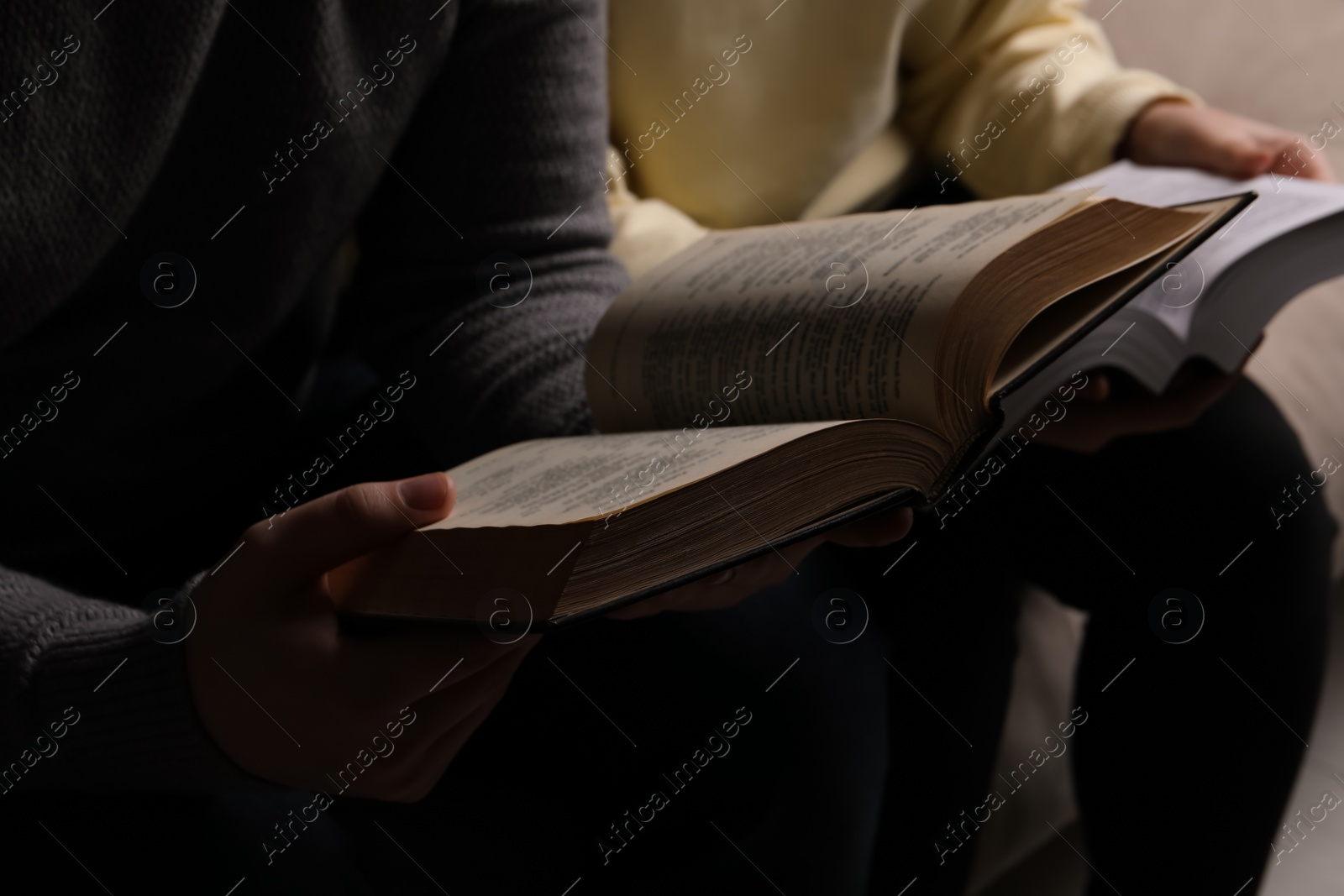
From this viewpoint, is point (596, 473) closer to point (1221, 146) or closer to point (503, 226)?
point (503, 226)

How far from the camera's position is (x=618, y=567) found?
0.32 m

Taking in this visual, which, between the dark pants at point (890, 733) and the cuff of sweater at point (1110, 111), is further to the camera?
the cuff of sweater at point (1110, 111)

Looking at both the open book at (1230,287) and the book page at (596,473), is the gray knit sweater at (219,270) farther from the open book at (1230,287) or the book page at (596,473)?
the open book at (1230,287)

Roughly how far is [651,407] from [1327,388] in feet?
2.60

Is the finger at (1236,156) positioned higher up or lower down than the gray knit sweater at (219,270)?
lower down

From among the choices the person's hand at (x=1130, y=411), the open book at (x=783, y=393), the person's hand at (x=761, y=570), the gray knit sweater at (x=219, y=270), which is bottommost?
the person's hand at (x=1130, y=411)

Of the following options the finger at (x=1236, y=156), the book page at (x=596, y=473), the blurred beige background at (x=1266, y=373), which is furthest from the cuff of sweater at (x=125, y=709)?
the finger at (x=1236, y=156)

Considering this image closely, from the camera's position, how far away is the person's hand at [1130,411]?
1.96ft

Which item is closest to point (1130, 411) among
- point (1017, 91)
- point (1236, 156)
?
point (1236, 156)

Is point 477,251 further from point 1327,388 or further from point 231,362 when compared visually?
point 1327,388

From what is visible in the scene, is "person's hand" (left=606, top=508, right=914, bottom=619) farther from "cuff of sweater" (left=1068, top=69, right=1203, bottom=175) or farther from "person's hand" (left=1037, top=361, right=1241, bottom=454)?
"cuff of sweater" (left=1068, top=69, right=1203, bottom=175)

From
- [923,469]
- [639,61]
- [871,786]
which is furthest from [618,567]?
[639,61]

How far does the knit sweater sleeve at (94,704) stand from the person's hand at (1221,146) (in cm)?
68

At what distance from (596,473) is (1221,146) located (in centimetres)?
55
